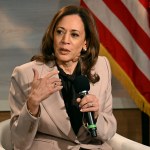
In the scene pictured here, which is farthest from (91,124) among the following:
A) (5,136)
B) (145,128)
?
(145,128)

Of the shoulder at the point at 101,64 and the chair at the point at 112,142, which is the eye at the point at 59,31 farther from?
the chair at the point at 112,142

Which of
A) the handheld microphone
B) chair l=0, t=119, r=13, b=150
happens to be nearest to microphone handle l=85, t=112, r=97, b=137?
the handheld microphone

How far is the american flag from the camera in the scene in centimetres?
238

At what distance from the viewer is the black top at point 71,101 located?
1.69 m

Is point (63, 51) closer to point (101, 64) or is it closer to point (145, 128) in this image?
point (101, 64)

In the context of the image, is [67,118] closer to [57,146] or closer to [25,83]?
[57,146]

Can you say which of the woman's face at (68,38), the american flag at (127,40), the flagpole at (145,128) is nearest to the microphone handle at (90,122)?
the woman's face at (68,38)

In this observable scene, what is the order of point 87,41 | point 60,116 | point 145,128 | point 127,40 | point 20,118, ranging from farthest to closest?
point 145,128, point 127,40, point 87,41, point 60,116, point 20,118

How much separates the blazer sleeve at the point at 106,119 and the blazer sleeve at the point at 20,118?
0.90ft

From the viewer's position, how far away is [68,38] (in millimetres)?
1649

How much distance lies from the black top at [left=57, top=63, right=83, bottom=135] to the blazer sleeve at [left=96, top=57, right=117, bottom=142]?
10 centimetres

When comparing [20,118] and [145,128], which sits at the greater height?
[20,118]

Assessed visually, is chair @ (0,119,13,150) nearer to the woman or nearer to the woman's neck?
the woman

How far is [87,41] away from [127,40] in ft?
2.23
